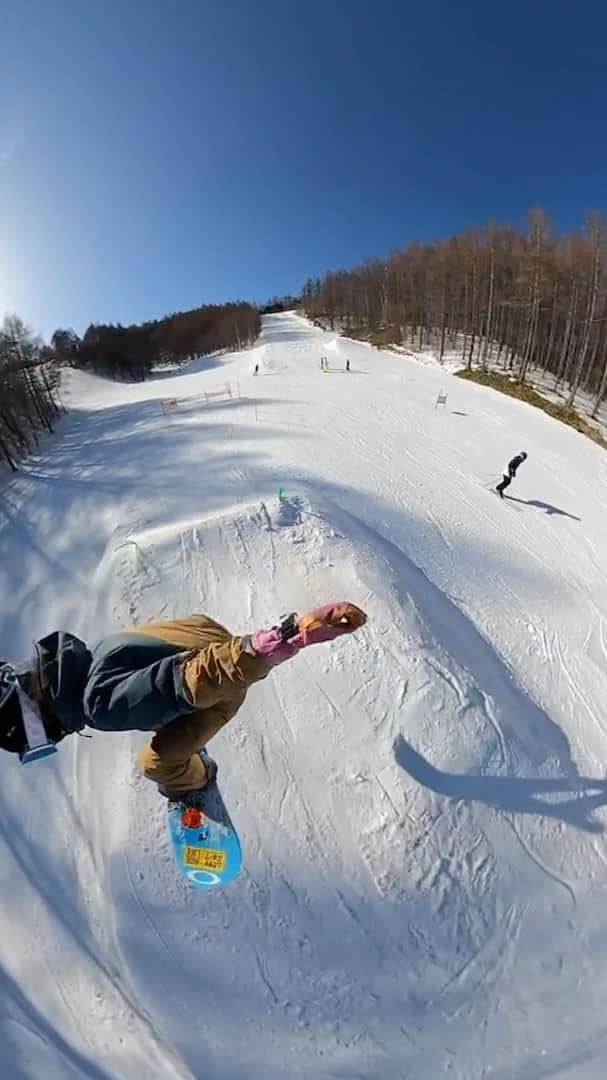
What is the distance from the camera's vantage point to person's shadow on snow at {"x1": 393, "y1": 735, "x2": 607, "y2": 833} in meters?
5.66

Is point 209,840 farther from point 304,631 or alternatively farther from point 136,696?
point 304,631

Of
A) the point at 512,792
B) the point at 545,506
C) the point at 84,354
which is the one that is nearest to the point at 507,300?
the point at 545,506

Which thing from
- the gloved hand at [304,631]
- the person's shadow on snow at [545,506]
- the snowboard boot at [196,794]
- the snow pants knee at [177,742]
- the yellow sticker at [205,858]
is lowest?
the person's shadow on snow at [545,506]

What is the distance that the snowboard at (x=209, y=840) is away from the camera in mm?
3588

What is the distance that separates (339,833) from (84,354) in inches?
3242

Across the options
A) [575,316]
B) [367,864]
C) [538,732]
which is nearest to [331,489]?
[538,732]

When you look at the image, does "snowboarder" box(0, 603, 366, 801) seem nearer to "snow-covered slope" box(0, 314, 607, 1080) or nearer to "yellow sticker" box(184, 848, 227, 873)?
"yellow sticker" box(184, 848, 227, 873)

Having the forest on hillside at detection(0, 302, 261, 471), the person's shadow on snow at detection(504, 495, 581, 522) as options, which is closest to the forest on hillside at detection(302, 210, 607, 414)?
the person's shadow on snow at detection(504, 495, 581, 522)

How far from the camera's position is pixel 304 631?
1.93 metres

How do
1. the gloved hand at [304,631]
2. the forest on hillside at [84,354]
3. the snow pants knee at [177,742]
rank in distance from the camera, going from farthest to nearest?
the forest on hillside at [84,354]
the snow pants knee at [177,742]
the gloved hand at [304,631]

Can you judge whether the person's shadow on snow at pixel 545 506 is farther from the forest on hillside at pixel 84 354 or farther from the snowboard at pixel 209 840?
the forest on hillside at pixel 84 354

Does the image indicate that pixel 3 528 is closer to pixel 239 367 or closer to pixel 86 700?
pixel 86 700

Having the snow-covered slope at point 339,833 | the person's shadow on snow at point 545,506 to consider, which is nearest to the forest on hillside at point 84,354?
the snow-covered slope at point 339,833

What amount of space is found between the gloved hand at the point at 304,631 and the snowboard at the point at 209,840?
232cm
